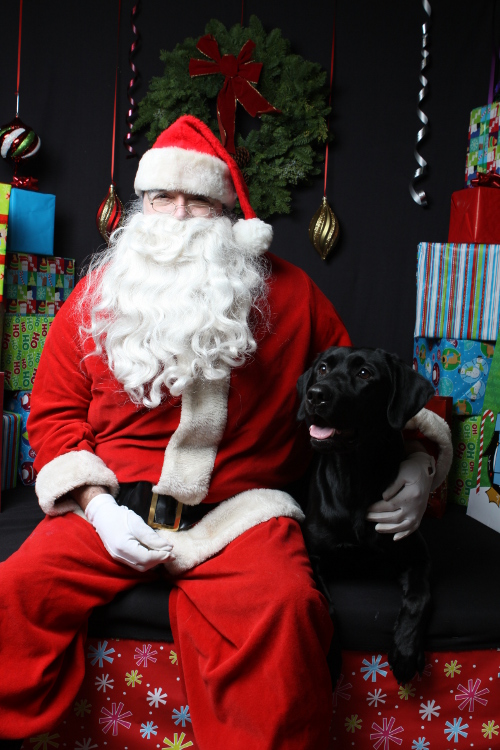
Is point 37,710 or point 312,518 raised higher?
point 312,518

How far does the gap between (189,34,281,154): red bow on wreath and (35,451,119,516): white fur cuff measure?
171cm

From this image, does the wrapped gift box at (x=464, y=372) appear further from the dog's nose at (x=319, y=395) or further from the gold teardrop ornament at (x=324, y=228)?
the dog's nose at (x=319, y=395)

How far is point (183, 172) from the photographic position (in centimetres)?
171

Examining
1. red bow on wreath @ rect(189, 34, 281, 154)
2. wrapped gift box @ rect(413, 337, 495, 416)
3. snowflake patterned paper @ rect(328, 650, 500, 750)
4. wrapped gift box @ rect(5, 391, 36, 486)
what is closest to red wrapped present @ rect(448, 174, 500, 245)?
wrapped gift box @ rect(413, 337, 495, 416)

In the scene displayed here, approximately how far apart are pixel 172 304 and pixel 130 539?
0.58 meters

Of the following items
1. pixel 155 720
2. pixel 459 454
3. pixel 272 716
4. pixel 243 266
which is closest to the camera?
pixel 272 716

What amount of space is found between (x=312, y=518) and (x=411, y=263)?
166 cm

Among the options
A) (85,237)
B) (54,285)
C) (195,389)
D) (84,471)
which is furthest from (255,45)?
(84,471)

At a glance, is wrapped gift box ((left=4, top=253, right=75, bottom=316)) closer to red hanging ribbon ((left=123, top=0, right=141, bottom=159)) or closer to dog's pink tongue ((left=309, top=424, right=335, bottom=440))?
red hanging ribbon ((left=123, top=0, right=141, bottom=159))

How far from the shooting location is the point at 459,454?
243 centimetres

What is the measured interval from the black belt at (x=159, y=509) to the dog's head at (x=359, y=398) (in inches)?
14.6

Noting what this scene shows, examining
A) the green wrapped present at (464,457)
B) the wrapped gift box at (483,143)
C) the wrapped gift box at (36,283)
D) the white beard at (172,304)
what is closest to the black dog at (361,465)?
the white beard at (172,304)

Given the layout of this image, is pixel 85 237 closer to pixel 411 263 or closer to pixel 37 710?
pixel 411 263

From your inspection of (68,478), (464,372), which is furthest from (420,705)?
(464,372)
